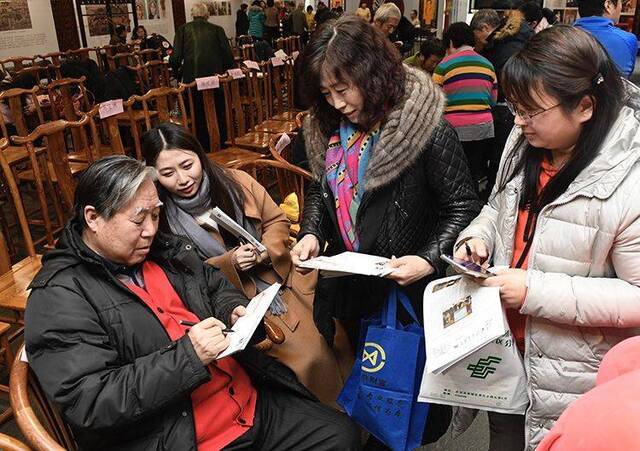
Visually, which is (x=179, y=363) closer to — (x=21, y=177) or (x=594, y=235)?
(x=594, y=235)

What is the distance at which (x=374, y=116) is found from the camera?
139 cm

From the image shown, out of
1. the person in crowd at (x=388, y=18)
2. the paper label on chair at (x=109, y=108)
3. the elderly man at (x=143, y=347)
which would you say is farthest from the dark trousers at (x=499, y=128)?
the elderly man at (x=143, y=347)

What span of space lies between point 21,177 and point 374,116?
2.84 metres

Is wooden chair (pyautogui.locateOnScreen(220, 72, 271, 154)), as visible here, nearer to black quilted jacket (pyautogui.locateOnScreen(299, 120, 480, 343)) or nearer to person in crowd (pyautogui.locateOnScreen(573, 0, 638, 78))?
person in crowd (pyautogui.locateOnScreen(573, 0, 638, 78))

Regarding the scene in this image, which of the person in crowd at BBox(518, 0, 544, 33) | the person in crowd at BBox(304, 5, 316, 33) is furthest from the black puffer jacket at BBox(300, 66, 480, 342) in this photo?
the person in crowd at BBox(304, 5, 316, 33)

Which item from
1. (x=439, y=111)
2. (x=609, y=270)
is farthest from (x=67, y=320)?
(x=609, y=270)

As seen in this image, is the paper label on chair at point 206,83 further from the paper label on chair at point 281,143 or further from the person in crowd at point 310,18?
the person in crowd at point 310,18

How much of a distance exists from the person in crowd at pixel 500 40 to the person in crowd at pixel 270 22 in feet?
24.0

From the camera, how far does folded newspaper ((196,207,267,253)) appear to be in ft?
4.97

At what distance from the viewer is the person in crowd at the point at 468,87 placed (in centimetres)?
320

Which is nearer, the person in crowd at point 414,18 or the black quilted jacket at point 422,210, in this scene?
the black quilted jacket at point 422,210

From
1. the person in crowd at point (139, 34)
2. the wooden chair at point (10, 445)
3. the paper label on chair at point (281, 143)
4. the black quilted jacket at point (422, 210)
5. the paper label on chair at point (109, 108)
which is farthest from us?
the person in crowd at point (139, 34)

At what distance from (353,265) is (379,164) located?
27 centimetres

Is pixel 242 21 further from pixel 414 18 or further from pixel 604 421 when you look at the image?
pixel 604 421
